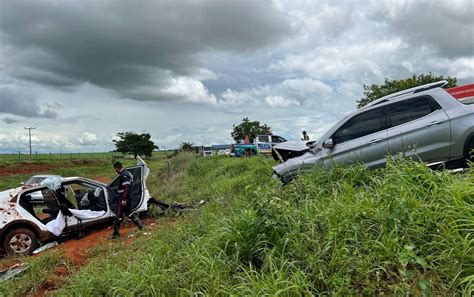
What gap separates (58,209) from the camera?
7664 millimetres


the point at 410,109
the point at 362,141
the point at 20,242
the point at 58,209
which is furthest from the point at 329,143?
the point at 20,242

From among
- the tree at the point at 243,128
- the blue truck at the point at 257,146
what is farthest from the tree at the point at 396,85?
the tree at the point at 243,128

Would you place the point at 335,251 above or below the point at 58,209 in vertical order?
above

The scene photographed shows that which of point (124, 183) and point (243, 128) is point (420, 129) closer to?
point (124, 183)

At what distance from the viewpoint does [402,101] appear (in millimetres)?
5680

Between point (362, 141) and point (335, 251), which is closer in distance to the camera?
point (335, 251)

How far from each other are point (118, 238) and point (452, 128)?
22.2ft

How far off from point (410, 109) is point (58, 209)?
7.80 meters

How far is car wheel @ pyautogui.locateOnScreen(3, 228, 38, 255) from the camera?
22.2 feet

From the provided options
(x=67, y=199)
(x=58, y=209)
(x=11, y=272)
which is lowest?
(x=11, y=272)


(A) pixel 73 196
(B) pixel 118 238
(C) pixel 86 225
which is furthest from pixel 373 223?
(A) pixel 73 196

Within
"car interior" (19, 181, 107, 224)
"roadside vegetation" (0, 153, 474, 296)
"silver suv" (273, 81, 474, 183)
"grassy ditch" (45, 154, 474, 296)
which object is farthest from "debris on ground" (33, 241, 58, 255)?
"silver suv" (273, 81, 474, 183)

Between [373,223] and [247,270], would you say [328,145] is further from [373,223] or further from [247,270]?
[247,270]

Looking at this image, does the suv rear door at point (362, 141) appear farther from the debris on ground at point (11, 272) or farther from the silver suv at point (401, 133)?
the debris on ground at point (11, 272)
